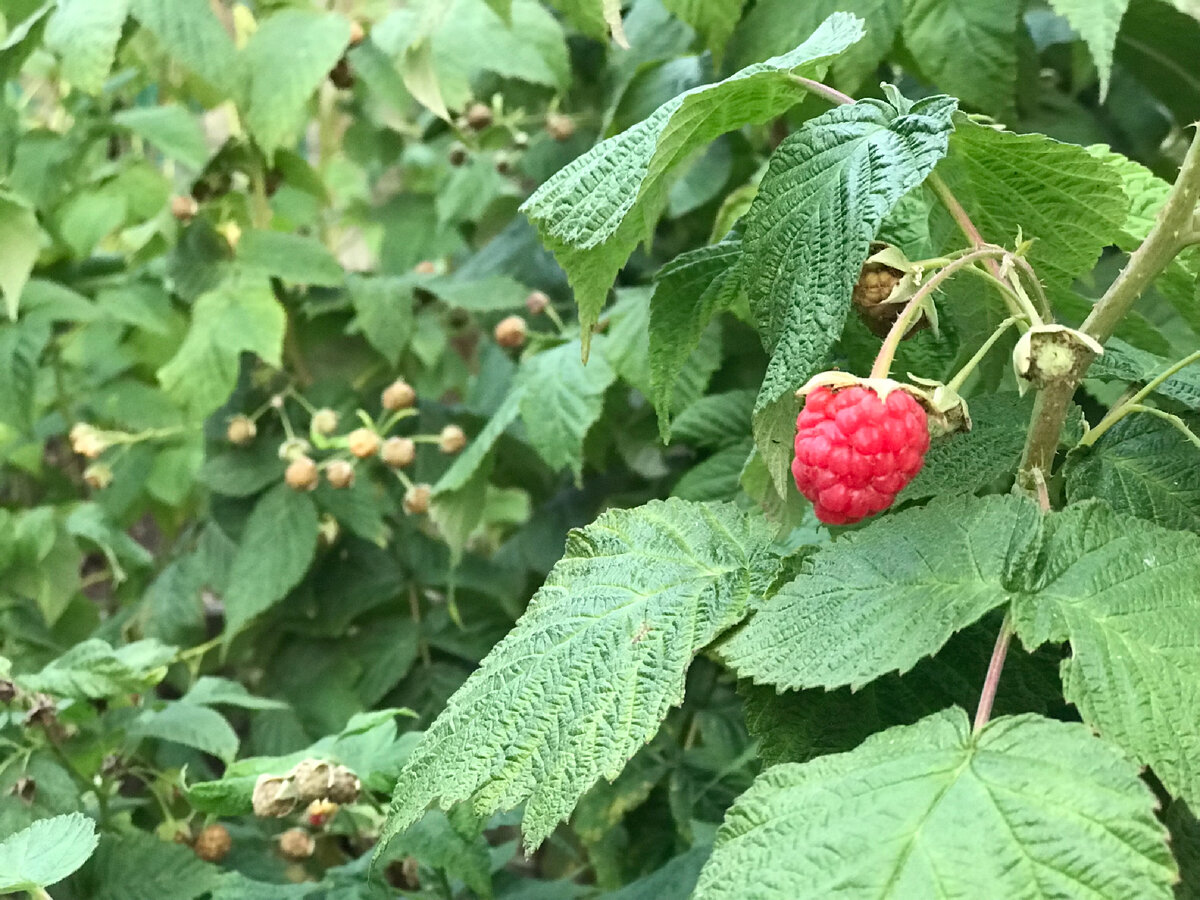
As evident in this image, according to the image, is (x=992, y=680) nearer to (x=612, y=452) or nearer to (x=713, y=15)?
(x=713, y=15)

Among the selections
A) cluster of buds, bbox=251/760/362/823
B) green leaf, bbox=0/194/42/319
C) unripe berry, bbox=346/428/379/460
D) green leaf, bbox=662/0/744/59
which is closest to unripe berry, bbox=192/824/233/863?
cluster of buds, bbox=251/760/362/823

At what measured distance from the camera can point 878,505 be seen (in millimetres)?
362

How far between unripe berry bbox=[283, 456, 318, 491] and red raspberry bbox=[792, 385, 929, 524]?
2.20 feet

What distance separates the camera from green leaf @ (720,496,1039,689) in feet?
1.14

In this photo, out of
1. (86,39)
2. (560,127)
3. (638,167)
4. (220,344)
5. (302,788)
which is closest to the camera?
(638,167)

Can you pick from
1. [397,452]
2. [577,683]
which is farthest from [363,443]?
[577,683]

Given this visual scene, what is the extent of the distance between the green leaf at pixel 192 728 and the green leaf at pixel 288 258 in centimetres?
42

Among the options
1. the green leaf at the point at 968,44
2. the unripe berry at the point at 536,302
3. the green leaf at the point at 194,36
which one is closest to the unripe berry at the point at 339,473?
the unripe berry at the point at 536,302

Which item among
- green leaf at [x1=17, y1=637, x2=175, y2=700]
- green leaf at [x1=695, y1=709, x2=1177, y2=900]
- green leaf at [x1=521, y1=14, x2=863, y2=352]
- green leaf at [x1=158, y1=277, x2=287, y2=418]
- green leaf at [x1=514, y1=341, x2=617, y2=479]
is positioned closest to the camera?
green leaf at [x1=695, y1=709, x2=1177, y2=900]

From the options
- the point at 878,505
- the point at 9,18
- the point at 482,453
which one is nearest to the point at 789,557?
the point at 878,505

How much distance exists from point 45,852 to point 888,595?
403 millimetres

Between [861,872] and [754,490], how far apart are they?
244 millimetres

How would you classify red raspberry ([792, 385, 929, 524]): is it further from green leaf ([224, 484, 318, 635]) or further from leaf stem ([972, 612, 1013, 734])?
green leaf ([224, 484, 318, 635])

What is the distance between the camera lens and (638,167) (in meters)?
0.41
